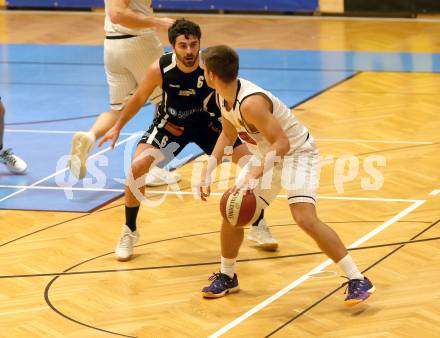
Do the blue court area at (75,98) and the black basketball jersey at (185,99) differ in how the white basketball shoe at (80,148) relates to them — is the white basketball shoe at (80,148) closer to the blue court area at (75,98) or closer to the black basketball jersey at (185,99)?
the blue court area at (75,98)

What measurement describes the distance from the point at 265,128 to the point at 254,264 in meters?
1.37

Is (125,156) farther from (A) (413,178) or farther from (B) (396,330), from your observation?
(B) (396,330)

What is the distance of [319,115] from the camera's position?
11.1 metres

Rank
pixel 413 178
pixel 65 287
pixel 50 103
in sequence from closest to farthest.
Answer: pixel 65 287, pixel 413 178, pixel 50 103

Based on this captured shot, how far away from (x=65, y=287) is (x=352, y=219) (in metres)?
2.33

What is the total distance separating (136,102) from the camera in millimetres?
7004

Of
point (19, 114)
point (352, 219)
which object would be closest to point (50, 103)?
point (19, 114)

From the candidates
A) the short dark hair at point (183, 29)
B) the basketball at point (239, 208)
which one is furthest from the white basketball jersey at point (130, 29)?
the basketball at point (239, 208)

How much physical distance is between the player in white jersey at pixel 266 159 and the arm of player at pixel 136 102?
3.02 feet

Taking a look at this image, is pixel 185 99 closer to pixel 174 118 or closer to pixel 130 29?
pixel 174 118

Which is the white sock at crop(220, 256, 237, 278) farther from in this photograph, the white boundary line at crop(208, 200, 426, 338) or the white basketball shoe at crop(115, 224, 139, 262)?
the white basketball shoe at crop(115, 224, 139, 262)

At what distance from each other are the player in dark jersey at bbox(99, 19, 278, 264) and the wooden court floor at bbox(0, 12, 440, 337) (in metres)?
0.27

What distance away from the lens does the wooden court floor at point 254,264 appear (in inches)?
228

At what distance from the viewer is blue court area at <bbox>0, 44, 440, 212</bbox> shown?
877 cm
